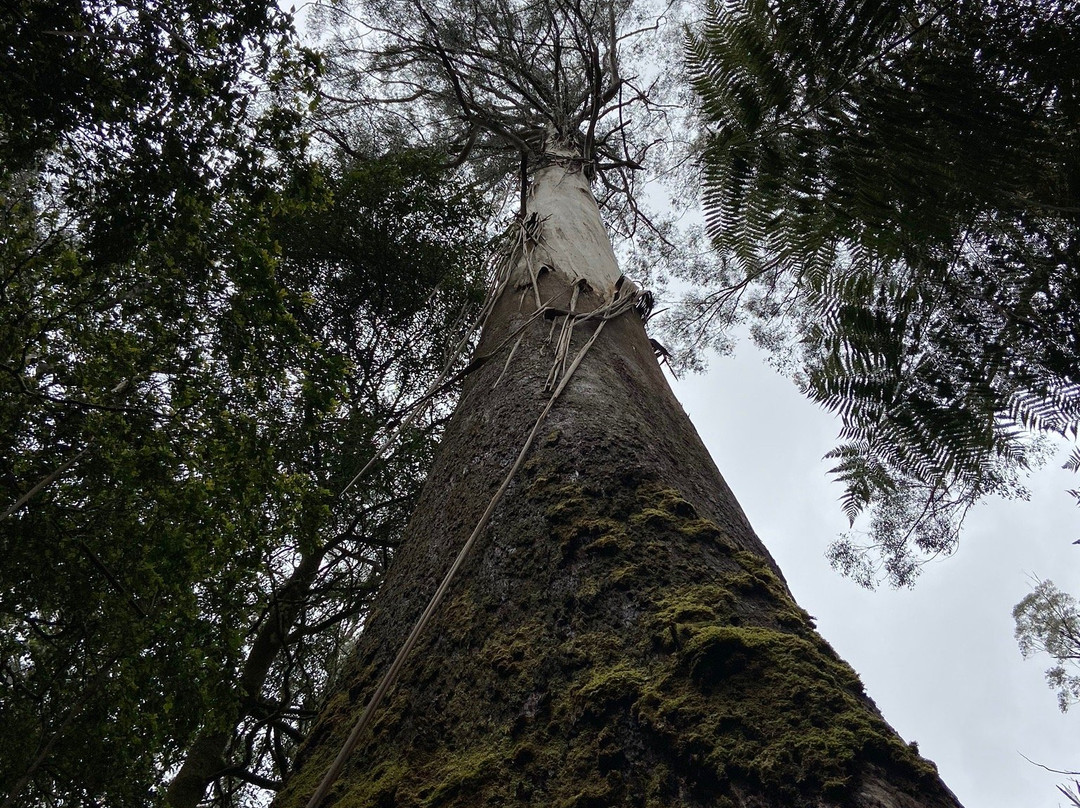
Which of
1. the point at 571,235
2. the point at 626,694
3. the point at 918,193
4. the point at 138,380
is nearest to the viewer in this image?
the point at 626,694

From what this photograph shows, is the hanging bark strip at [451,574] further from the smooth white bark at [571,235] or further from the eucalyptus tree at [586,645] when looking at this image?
the smooth white bark at [571,235]

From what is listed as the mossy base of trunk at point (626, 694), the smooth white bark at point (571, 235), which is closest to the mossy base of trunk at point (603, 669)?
the mossy base of trunk at point (626, 694)

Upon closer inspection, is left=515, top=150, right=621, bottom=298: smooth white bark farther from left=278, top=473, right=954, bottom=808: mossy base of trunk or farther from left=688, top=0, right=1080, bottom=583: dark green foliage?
left=278, top=473, right=954, bottom=808: mossy base of trunk

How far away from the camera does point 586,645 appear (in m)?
0.91

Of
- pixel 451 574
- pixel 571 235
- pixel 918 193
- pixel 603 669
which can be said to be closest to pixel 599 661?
pixel 603 669

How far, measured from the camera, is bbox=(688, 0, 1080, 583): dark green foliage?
1557 millimetres

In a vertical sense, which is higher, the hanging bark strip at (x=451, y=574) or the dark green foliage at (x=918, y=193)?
the dark green foliage at (x=918, y=193)

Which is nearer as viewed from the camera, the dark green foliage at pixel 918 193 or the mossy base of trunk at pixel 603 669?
the mossy base of trunk at pixel 603 669

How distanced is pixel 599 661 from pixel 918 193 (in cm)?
152

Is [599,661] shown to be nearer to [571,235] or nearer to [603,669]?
[603,669]

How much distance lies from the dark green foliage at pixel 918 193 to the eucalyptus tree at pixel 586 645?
762mm

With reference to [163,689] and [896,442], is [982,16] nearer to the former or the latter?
[896,442]

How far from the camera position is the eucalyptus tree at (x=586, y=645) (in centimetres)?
73

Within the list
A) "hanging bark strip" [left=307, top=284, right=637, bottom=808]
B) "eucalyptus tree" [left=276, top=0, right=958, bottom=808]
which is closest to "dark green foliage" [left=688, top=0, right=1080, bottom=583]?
"hanging bark strip" [left=307, top=284, right=637, bottom=808]
